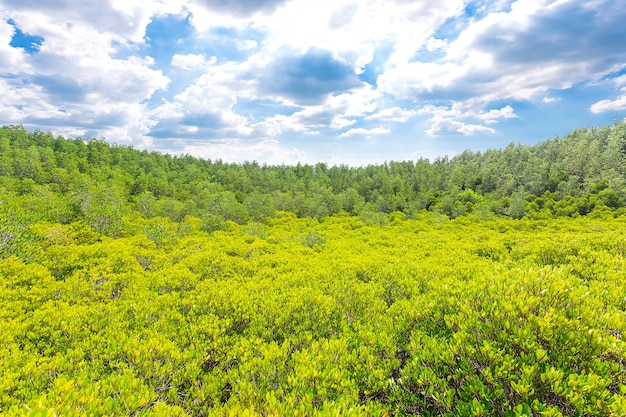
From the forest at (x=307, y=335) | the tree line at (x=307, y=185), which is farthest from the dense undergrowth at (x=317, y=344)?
the tree line at (x=307, y=185)

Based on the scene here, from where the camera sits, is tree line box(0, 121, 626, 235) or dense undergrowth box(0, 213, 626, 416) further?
tree line box(0, 121, 626, 235)

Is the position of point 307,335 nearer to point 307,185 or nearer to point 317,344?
point 317,344

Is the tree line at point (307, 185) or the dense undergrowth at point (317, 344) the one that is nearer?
the dense undergrowth at point (317, 344)

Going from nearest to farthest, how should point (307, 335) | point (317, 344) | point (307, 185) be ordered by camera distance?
point (317, 344) → point (307, 335) → point (307, 185)

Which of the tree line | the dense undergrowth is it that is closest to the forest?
the dense undergrowth

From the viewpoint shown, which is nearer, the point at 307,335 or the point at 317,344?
the point at 317,344

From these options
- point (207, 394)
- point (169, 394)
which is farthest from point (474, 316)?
point (169, 394)

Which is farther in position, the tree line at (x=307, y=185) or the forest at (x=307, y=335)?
the tree line at (x=307, y=185)

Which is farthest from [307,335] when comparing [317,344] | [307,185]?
[307,185]

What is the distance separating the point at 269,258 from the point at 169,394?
10.9 metres

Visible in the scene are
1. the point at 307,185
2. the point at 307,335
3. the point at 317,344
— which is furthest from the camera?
the point at 307,185

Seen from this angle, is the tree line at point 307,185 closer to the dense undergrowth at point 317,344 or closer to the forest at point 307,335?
the forest at point 307,335

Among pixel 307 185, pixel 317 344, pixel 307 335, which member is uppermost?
pixel 307 185

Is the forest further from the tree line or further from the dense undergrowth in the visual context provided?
the tree line
